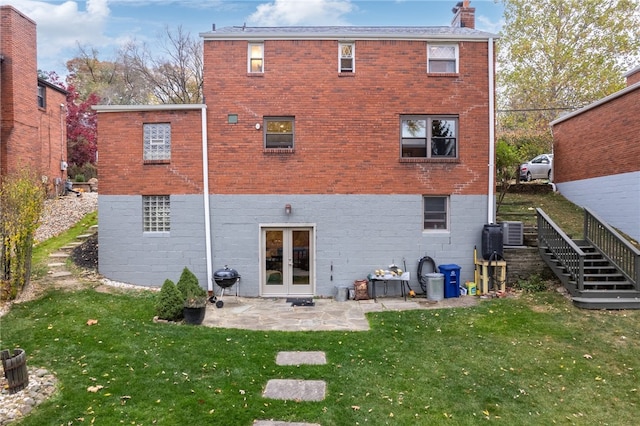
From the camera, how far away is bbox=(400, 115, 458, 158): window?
1121 cm

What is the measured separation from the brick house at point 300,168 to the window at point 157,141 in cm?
3

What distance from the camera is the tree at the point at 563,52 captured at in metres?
20.5

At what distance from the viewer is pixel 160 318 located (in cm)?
834

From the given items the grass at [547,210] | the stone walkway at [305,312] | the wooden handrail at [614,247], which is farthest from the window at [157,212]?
the wooden handrail at [614,247]

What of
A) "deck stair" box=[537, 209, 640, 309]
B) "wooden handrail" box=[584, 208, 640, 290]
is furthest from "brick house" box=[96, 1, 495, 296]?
"wooden handrail" box=[584, 208, 640, 290]

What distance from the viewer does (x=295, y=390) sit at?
5.42 meters

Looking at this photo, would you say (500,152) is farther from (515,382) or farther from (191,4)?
(191,4)

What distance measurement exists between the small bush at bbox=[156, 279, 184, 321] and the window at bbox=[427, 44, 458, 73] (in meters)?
9.47

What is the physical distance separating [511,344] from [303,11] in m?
14.3

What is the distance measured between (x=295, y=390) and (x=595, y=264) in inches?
366

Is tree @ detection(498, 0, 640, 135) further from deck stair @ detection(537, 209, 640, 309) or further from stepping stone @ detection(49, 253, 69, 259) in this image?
stepping stone @ detection(49, 253, 69, 259)

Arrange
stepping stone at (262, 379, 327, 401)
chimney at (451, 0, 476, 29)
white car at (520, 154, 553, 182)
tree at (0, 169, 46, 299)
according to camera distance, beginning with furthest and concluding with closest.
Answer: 1. white car at (520, 154, 553, 182)
2. chimney at (451, 0, 476, 29)
3. tree at (0, 169, 46, 299)
4. stepping stone at (262, 379, 327, 401)

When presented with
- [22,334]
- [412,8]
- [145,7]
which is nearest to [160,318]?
[22,334]

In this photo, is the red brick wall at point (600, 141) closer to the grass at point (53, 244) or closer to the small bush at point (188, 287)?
the small bush at point (188, 287)
